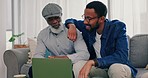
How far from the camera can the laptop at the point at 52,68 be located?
1482mm

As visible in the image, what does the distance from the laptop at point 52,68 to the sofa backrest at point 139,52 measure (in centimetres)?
149

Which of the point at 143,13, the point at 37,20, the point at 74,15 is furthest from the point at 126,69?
the point at 37,20

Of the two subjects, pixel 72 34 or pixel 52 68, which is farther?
pixel 72 34

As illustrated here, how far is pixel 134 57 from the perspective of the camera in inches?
111

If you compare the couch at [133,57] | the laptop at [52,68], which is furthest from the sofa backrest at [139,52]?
the laptop at [52,68]

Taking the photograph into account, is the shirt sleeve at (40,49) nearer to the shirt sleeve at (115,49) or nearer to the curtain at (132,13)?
the shirt sleeve at (115,49)

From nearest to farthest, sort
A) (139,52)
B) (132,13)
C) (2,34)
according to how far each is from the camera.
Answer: (139,52) < (2,34) < (132,13)

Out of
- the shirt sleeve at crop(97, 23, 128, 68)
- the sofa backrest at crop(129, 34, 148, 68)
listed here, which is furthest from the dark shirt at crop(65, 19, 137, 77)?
the sofa backrest at crop(129, 34, 148, 68)

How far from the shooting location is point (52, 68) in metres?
1.54

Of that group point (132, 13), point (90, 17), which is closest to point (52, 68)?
point (90, 17)

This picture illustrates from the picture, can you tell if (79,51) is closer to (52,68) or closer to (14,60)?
(52,68)

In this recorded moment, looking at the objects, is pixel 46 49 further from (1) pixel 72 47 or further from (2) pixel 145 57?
(2) pixel 145 57

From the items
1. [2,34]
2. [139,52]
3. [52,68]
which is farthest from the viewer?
[2,34]

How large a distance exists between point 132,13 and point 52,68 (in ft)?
8.67
